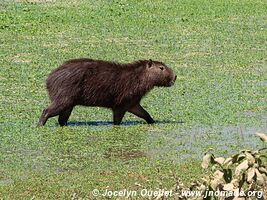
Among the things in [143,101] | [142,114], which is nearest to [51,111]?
[142,114]

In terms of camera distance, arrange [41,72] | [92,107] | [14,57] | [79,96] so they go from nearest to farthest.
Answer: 1. [79,96]
2. [92,107]
3. [41,72]
4. [14,57]

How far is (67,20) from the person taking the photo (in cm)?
1920

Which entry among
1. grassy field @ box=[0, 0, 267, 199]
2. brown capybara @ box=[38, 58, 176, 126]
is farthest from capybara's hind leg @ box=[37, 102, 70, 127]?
grassy field @ box=[0, 0, 267, 199]

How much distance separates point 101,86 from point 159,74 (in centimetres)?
94

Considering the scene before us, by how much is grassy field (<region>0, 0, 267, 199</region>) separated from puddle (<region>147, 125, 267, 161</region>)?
12 mm

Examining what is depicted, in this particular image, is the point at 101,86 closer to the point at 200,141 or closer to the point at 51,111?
the point at 51,111

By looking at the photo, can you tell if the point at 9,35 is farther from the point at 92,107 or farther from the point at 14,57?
the point at 92,107

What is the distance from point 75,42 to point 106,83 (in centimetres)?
528

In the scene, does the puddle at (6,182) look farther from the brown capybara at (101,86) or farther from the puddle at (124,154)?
the brown capybara at (101,86)

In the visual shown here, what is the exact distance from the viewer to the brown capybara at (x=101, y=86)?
11.6 meters

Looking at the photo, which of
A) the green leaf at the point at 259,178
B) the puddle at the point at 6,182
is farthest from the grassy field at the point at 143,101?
the green leaf at the point at 259,178

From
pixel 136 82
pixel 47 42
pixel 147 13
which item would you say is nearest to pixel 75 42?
pixel 47 42

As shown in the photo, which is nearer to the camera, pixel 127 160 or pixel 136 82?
pixel 127 160

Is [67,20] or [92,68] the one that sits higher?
[92,68]
